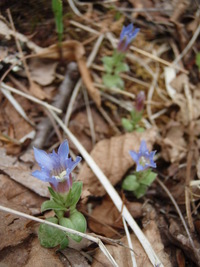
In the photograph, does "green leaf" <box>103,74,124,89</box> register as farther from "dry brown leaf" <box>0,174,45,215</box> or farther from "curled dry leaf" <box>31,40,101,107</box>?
"dry brown leaf" <box>0,174,45,215</box>

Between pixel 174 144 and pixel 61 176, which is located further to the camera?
pixel 174 144

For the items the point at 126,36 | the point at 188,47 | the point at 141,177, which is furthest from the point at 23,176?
the point at 188,47

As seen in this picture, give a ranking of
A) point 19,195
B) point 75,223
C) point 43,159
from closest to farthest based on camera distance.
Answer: point 43,159 → point 75,223 → point 19,195

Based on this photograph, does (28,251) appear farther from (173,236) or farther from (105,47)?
(105,47)

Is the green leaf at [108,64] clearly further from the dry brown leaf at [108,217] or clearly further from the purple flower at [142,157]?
the dry brown leaf at [108,217]

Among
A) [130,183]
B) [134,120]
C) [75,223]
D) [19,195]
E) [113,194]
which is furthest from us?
[134,120]

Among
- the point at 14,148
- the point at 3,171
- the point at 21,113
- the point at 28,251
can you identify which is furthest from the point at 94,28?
the point at 28,251

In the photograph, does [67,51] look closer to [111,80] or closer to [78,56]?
[78,56]
